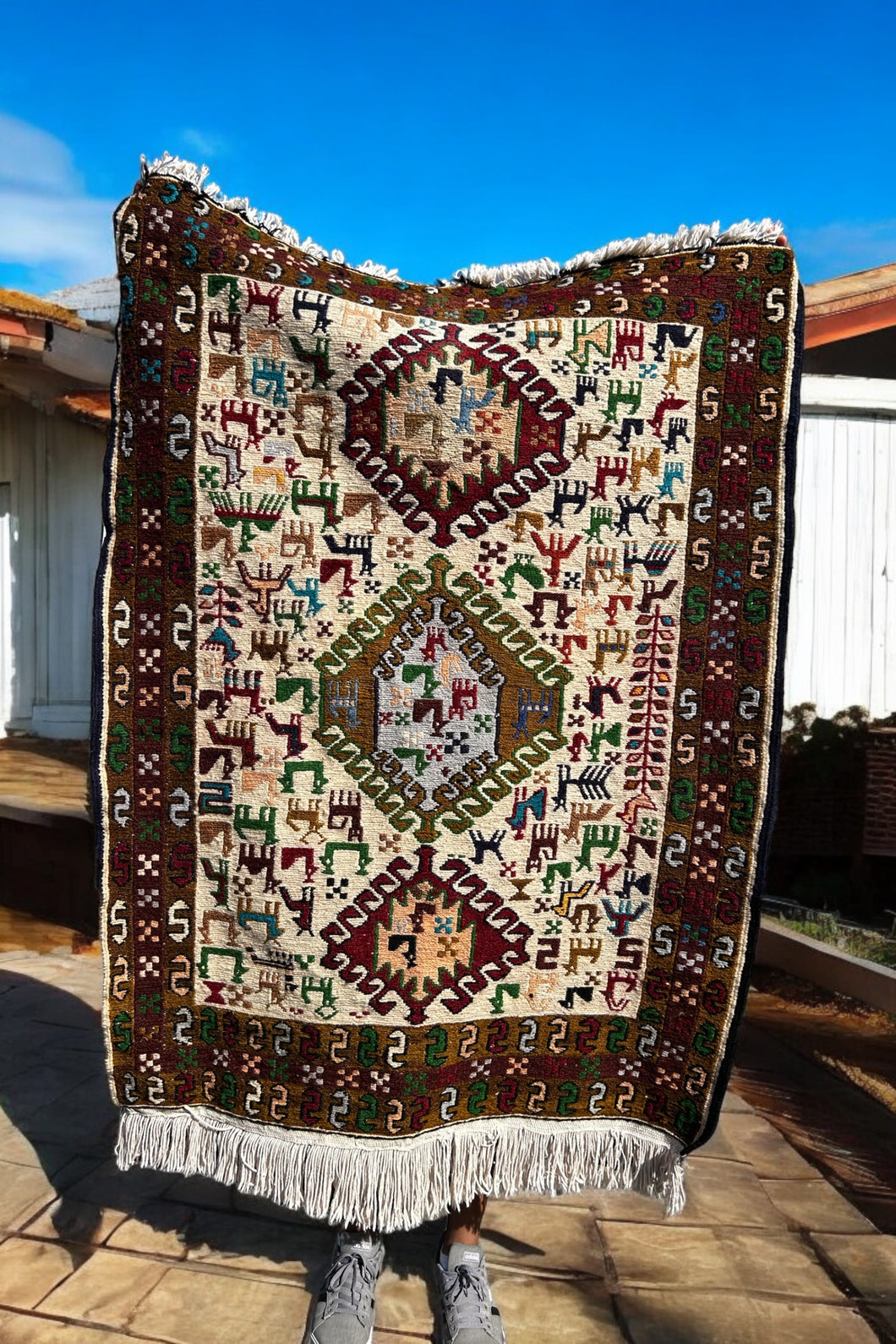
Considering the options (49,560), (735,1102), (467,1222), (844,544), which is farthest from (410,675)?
(49,560)

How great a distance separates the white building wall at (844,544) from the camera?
670 cm

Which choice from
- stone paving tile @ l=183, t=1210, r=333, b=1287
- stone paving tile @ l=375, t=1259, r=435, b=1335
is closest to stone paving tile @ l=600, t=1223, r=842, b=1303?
stone paving tile @ l=375, t=1259, r=435, b=1335

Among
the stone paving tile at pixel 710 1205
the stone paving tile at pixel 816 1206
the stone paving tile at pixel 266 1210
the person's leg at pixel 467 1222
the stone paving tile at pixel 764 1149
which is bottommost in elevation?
the stone paving tile at pixel 764 1149

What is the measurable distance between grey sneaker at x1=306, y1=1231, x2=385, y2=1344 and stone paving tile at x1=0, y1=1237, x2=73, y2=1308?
612 millimetres

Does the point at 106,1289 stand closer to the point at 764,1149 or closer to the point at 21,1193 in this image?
the point at 21,1193

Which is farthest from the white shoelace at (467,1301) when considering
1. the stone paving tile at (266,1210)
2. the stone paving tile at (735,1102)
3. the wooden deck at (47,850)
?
the wooden deck at (47,850)

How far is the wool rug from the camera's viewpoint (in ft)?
6.17

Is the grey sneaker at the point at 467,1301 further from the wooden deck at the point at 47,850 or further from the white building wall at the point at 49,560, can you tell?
the white building wall at the point at 49,560

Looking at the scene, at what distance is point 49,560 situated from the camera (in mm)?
7355

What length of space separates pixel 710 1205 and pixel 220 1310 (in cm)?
127

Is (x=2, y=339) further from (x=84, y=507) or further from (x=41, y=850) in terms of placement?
(x=41, y=850)

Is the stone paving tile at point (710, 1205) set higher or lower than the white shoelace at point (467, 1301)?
lower

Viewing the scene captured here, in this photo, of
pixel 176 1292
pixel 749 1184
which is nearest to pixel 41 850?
pixel 176 1292

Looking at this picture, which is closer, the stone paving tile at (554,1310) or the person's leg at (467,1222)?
the stone paving tile at (554,1310)
